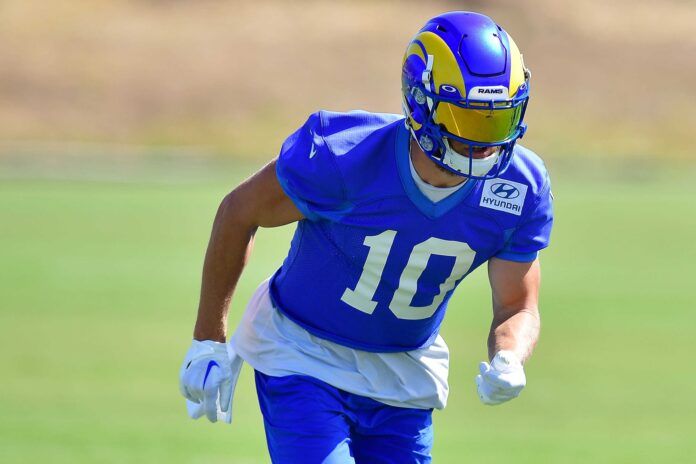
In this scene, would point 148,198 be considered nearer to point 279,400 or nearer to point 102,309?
point 102,309

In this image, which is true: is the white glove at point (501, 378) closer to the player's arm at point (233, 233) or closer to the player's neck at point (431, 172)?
the player's neck at point (431, 172)

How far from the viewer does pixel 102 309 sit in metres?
13.5

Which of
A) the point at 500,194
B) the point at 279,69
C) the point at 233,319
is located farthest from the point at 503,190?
the point at 279,69

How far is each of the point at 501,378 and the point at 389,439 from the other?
62 cm

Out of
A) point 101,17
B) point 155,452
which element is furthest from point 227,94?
point 155,452

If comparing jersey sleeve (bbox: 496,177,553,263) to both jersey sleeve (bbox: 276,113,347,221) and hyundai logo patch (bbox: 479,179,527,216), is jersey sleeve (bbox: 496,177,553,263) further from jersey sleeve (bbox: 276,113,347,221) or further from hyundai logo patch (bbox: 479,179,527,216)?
jersey sleeve (bbox: 276,113,347,221)

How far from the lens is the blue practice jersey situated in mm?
4855

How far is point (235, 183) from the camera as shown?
25922mm

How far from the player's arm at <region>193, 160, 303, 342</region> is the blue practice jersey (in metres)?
0.10

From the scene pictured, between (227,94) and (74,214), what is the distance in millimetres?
19901

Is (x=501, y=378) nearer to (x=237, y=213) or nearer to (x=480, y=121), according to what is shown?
(x=480, y=121)

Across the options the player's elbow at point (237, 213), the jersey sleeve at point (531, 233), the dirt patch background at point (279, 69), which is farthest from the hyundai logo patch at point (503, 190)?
the dirt patch background at point (279, 69)

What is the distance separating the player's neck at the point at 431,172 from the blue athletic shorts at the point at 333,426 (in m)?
0.85

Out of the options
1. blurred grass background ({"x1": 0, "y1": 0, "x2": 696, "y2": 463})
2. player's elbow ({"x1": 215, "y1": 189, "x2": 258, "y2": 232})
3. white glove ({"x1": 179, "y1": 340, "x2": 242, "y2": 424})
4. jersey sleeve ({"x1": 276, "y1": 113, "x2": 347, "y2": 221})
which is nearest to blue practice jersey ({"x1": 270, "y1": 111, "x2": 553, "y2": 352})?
jersey sleeve ({"x1": 276, "y1": 113, "x2": 347, "y2": 221})
